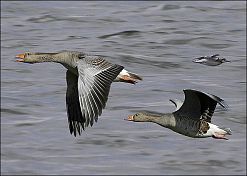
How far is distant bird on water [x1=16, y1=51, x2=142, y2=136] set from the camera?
13.4m

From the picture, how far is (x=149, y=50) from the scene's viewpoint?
33719 mm

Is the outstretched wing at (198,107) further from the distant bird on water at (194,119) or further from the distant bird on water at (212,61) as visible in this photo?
the distant bird on water at (212,61)

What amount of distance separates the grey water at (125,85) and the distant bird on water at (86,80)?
327 inches

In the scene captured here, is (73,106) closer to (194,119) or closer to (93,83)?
(93,83)

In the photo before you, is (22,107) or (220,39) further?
(220,39)

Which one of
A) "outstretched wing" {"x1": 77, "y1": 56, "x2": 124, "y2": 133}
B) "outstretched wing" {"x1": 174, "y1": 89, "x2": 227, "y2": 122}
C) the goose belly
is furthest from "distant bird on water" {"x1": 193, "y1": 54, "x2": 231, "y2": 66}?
"outstretched wing" {"x1": 77, "y1": 56, "x2": 124, "y2": 133}

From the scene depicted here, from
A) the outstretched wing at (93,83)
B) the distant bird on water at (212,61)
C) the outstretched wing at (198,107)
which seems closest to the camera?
the outstretched wing at (93,83)

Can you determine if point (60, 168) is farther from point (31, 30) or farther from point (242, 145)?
point (31, 30)

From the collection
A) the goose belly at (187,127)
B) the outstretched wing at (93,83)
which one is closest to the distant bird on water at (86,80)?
the outstretched wing at (93,83)

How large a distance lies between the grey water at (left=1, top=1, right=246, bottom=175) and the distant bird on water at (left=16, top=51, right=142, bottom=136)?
8.31m

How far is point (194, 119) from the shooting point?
46.6 feet

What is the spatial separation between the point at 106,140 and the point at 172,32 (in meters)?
11.5

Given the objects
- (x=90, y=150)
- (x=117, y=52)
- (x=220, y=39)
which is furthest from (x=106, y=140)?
(x=220, y=39)

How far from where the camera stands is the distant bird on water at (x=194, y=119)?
14.1 metres
